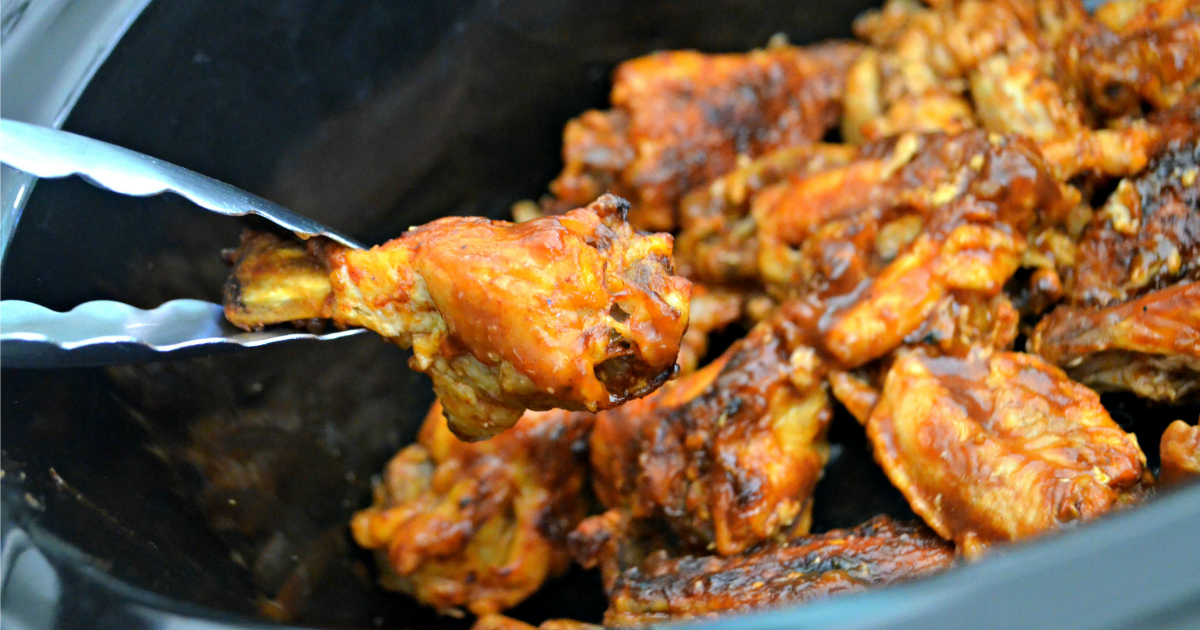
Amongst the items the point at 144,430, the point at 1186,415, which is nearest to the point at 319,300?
the point at 144,430

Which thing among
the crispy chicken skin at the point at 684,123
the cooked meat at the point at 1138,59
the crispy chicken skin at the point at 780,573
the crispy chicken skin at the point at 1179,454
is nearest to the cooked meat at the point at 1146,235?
the cooked meat at the point at 1138,59

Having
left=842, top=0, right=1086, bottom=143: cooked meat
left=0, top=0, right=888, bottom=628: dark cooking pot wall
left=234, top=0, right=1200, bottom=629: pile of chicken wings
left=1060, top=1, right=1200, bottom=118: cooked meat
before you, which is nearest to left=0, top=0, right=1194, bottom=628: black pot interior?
left=0, top=0, right=888, bottom=628: dark cooking pot wall

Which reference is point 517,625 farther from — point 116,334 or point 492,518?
point 116,334

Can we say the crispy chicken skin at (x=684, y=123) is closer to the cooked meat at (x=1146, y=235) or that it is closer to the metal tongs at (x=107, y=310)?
the cooked meat at (x=1146, y=235)

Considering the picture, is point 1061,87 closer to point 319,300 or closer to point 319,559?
point 319,300

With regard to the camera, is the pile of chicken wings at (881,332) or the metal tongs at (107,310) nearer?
the metal tongs at (107,310)


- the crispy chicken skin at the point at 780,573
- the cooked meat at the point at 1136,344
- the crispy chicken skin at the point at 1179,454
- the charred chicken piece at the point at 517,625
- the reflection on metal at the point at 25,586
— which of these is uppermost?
the cooked meat at the point at 1136,344

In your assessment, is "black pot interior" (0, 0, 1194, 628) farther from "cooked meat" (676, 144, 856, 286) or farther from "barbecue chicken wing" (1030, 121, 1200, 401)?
"cooked meat" (676, 144, 856, 286)
